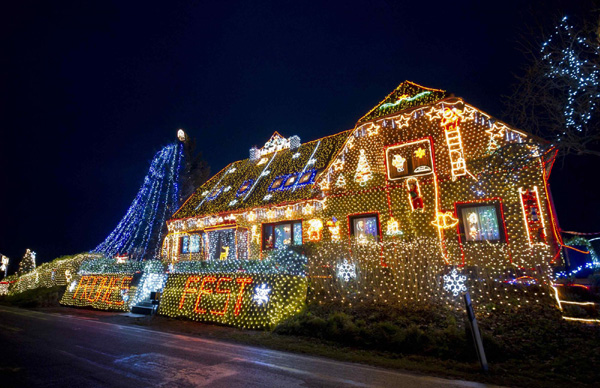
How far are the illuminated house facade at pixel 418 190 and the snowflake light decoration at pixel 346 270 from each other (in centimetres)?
93

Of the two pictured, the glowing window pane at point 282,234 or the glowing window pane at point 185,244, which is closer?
the glowing window pane at point 282,234

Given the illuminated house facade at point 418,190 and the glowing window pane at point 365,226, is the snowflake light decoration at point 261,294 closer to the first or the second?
Answer: the illuminated house facade at point 418,190

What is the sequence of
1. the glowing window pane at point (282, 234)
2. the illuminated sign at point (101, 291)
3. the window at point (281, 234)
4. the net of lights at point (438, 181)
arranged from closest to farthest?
the net of lights at point (438, 181) < the illuminated sign at point (101, 291) < the window at point (281, 234) < the glowing window pane at point (282, 234)

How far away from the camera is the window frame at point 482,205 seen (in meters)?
11.9

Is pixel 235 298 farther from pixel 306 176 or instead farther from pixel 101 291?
pixel 101 291

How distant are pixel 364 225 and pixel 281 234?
17.7 ft

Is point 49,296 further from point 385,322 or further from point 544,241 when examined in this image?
point 544,241

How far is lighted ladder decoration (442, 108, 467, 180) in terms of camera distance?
1264 centimetres

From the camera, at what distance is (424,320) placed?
7.96 metres

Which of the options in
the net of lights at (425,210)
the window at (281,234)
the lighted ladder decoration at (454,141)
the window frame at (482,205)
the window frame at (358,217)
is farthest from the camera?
the window at (281,234)

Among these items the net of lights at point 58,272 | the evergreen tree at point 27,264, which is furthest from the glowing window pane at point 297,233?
the evergreen tree at point 27,264

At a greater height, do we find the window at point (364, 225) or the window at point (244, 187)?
the window at point (244, 187)

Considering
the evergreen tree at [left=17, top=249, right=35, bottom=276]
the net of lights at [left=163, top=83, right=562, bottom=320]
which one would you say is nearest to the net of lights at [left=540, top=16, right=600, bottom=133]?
the net of lights at [left=163, top=83, right=562, bottom=320]

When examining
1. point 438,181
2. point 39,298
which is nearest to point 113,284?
point 39,298
